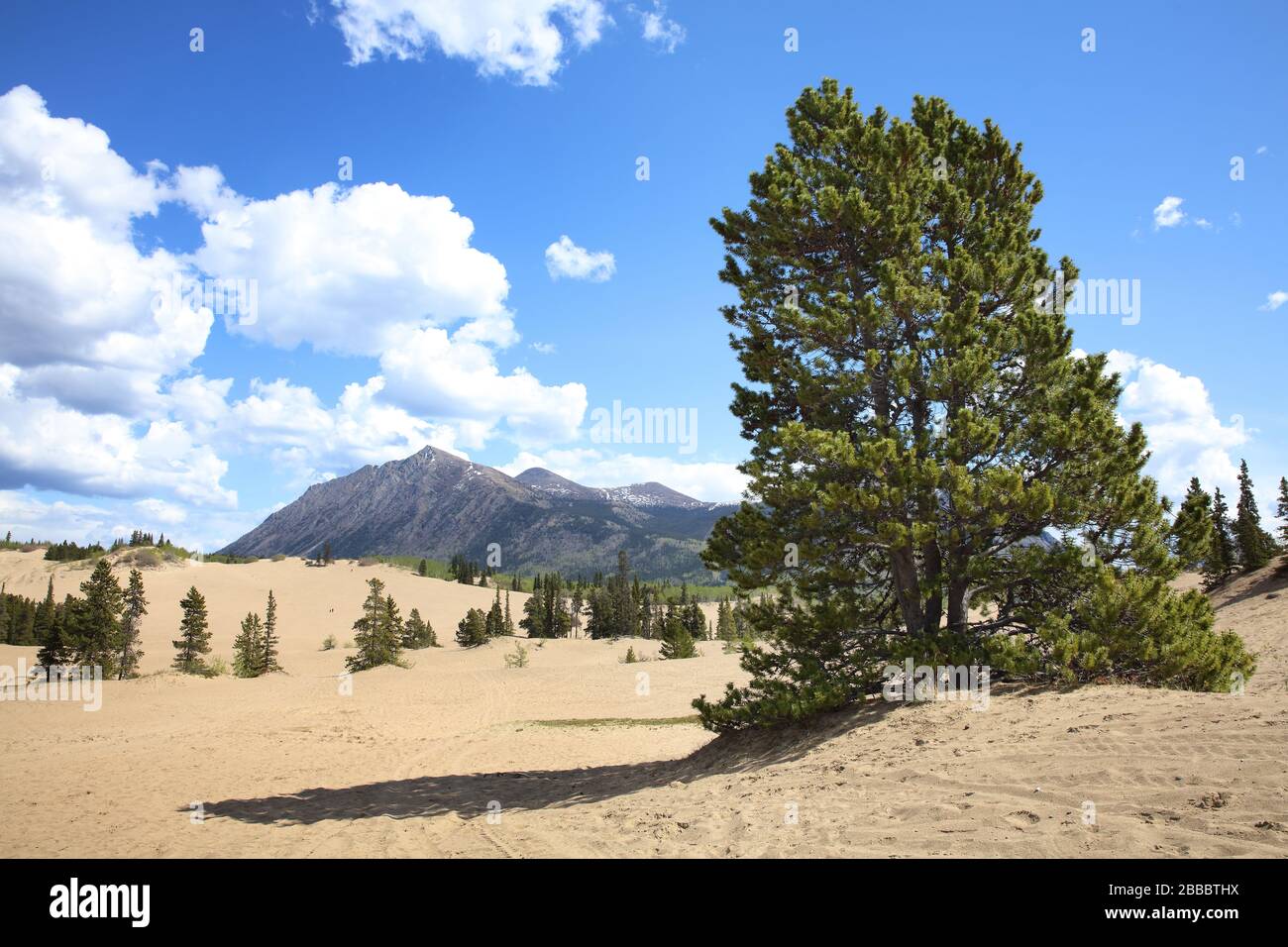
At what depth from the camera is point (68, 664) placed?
3809 cm

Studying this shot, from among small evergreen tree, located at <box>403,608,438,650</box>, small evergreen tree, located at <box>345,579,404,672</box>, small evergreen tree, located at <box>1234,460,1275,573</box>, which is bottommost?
small evergreen tree, located at <box>403,608,438,650</box>

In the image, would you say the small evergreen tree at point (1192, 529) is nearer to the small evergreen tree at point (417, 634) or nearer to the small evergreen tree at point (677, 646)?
the small evergreen tree at point (677, 646)

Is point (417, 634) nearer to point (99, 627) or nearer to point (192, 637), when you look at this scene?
point (192, 637)

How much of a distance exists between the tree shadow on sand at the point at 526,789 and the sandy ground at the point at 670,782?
73 millimetres

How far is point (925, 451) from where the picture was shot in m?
11.8

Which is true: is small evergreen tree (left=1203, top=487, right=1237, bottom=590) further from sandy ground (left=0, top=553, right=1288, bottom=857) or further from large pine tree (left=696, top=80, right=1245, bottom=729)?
large pine tree (left=696, top=80, right=1245, bottom=729)

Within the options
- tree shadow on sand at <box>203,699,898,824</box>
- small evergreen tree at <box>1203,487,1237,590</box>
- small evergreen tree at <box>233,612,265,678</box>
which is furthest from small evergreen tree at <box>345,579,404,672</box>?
small evergreen tree at <box>1203,487,1237,590</box>

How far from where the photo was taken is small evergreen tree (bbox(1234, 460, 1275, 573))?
1558 inches

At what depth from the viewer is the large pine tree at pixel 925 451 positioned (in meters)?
10.8

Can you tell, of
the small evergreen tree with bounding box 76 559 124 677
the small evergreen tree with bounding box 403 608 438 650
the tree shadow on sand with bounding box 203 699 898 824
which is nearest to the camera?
the tree shadow on sand with bounding box 203 699 898 824

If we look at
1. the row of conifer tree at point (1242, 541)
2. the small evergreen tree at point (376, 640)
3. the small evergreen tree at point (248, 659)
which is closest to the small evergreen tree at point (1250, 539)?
the row of conifer tree at point (1242, 541)

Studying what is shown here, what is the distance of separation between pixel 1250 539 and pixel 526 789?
47387 millimetres

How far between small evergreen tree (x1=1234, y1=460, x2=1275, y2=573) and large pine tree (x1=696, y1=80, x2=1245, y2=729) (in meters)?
38.7
